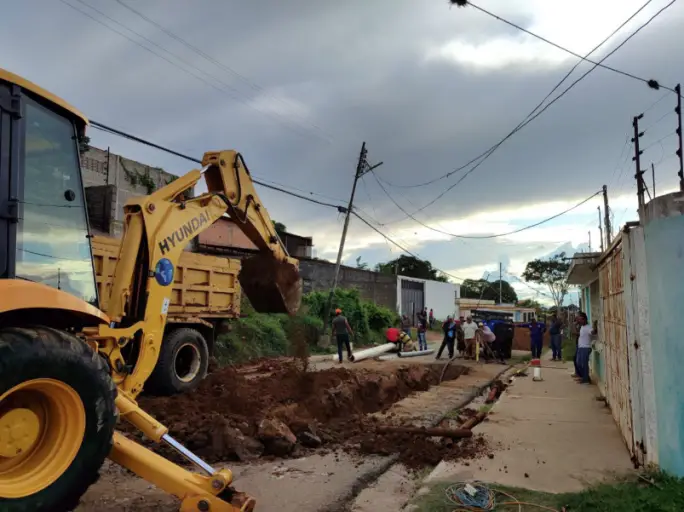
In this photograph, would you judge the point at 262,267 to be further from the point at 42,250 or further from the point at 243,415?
the point at 42,250

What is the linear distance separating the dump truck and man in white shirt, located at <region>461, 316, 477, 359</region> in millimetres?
9135

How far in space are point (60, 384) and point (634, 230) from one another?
207 inches

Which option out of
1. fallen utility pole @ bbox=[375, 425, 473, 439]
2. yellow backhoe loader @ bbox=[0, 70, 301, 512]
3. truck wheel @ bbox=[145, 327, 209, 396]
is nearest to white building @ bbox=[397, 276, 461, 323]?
truck wheel @ bbox=[145, 327, 209, 396]

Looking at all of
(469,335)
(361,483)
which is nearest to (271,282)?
(361,483)

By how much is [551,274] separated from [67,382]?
51924mm

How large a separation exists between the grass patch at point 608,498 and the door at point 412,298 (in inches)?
1329

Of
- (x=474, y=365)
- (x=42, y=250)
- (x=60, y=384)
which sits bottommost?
(x=474, y=365)

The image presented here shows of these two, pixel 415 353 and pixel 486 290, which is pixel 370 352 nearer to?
pixel 415 353

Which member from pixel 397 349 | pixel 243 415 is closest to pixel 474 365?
pixel 397 349

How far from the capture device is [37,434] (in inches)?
130

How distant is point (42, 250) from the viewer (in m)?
3.77

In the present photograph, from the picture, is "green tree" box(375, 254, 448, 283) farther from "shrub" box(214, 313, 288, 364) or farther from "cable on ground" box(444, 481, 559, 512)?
"cable on ground" box(444, 481, 559, 512)

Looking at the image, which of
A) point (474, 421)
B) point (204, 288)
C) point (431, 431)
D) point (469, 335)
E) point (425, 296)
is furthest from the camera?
point (425, 296)

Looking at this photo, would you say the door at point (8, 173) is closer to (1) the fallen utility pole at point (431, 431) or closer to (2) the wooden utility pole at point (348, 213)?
(1) the fallen utility pole at point (431, 431)
